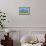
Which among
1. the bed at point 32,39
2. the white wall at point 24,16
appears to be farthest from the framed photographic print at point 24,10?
the bed at point 32,39

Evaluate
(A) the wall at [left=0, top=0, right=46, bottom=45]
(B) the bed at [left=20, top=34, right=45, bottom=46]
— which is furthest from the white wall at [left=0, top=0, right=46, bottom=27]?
(B) the bed at [left=20, top=34, right=45, bottom=46]

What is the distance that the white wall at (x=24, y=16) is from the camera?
4.09m

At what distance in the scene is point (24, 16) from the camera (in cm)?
411

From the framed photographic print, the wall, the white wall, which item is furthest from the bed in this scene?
the framed photographic print

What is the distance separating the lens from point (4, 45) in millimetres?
3838

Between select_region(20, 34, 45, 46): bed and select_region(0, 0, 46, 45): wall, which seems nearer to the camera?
select_region(20, 34, 45, 46): bed

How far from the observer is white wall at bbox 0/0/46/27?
4.09 m

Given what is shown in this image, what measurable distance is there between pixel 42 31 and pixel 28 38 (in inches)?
19.8

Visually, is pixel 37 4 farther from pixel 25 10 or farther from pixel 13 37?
pixel 13 37

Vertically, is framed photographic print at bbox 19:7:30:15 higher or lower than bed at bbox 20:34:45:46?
higher

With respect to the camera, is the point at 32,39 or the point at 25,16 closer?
the point at 32,39

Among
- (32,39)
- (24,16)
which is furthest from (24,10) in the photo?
(32,39)

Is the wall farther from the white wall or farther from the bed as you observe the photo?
the bed

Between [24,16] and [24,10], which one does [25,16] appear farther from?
[24,10]
